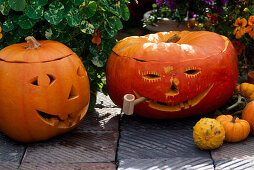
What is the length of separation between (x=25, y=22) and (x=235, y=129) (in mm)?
1764

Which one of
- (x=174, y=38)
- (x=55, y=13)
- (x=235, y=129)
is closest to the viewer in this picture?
(x=235, y=129)

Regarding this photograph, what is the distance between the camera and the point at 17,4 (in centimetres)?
275

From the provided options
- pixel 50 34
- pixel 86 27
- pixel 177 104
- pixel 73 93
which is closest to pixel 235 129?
pixel 177 104

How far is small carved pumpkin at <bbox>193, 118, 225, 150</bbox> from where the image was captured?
259 centimetres

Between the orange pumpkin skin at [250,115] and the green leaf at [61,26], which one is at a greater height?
the green leaf at [61,26]

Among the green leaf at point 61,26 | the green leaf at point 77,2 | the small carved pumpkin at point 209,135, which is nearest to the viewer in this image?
the small carved pumpkin at point 209,135

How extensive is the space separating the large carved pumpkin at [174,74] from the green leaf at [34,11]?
0.70m

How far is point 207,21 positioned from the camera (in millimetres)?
4461

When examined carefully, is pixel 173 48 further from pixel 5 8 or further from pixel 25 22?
pixel 5 8

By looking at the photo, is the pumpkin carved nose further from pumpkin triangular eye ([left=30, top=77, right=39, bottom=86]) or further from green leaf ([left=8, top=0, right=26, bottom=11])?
green leaf ([left=8, top=0, right=26, bottom=11])

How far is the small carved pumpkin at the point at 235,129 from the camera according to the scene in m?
2.71

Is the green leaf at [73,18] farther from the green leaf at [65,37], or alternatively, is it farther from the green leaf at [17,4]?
the green leaf at [17,4]

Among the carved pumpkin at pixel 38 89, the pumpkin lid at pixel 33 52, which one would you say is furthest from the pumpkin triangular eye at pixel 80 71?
the pumpkin lid at pixel 33 52

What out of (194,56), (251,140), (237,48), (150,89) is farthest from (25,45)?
(237,48)
